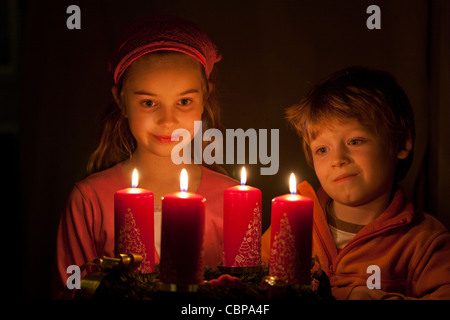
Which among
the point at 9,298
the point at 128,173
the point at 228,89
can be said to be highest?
the point at 228,89

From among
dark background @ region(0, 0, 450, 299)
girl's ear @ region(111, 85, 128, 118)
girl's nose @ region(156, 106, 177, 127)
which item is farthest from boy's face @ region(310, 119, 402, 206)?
girl's ear @ region(111, 85, 128, 118)

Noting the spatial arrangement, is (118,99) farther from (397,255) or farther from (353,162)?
(397,255)

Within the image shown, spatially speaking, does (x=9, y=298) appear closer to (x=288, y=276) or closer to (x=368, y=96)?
(x=288, y=276)

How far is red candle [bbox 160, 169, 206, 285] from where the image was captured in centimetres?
106

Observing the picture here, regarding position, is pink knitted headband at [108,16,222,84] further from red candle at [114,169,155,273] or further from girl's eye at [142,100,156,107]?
red candle at [114,169,155,273]

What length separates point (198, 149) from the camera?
1558 millimetres

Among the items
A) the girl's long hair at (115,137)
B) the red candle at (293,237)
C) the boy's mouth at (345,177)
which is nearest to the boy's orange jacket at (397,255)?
the boy's mouth at (345,177)

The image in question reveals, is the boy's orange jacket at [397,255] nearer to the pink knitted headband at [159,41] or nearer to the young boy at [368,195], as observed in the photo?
the young boy at [368,195]

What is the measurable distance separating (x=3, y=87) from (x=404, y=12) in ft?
3.88

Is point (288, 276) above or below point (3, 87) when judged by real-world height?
below

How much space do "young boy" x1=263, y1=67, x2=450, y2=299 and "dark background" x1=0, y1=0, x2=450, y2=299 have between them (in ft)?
0.30

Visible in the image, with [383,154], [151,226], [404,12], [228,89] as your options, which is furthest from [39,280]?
[404,12]

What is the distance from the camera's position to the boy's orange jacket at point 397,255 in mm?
1306

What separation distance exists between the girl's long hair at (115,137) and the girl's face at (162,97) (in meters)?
0.06
